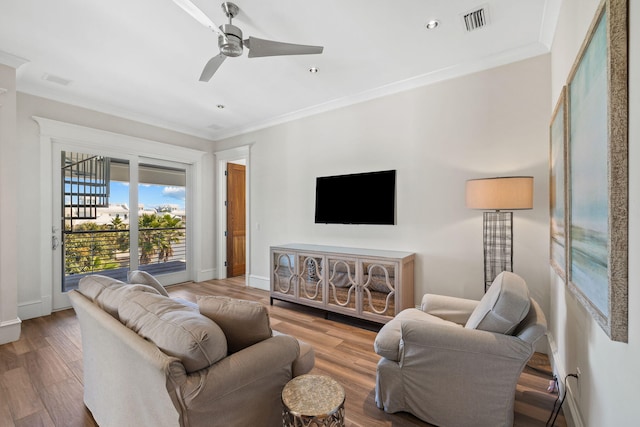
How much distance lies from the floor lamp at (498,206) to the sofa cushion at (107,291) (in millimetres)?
2566

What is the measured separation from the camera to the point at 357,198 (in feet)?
12.3

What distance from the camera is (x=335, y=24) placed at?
92.7 inches

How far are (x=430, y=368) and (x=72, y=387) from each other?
255 cm

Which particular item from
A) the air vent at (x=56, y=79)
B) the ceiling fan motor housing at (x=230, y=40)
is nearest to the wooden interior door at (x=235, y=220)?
the air vent at (x=56, y=79)

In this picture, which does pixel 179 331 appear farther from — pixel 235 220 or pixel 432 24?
pixel 235 220

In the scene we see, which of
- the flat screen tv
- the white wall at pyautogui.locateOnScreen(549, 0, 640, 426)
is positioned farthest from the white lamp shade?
the flat screen tv

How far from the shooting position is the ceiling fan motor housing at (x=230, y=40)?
80.7 inches

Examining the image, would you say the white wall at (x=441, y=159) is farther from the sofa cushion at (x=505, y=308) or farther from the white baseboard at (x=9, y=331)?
the white baseboard at (x=9, y=331)

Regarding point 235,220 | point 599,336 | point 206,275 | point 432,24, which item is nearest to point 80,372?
point 206,275

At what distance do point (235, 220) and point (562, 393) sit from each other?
5221 mm

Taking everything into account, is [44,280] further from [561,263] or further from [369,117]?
[561,263]

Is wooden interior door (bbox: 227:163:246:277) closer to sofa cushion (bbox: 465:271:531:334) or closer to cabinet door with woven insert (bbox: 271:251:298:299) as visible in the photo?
cabinet door with woven insert (bbox: 271:251:298:299)

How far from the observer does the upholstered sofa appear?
3.65 ft

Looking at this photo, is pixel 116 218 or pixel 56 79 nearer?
pixel 56 79
